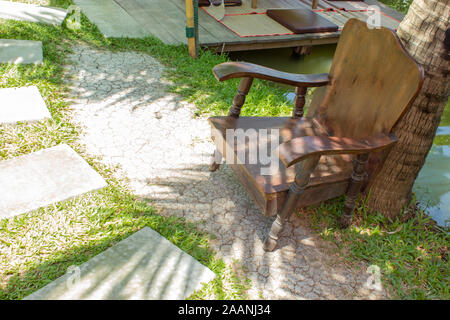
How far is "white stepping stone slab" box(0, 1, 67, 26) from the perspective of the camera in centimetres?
A: 513

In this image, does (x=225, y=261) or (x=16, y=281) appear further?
(x=225, y=261)

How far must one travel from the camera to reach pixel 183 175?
2.97 meters

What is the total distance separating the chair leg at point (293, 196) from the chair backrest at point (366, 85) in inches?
20.8

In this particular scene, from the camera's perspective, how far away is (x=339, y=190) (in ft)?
7.77

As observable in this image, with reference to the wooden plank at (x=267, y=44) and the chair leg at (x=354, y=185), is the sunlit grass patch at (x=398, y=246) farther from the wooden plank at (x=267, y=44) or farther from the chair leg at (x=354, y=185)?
the wooden plank at (x=267, y=44)

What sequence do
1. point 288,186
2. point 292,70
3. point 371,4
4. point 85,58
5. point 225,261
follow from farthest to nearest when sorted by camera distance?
point 371,4
point 292,70
point 85,58
point 225,261
point 288,186

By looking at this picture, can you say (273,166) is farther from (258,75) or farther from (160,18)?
(160,18)

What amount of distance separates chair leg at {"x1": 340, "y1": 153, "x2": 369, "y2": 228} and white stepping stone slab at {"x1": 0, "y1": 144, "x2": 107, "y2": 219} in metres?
1.65

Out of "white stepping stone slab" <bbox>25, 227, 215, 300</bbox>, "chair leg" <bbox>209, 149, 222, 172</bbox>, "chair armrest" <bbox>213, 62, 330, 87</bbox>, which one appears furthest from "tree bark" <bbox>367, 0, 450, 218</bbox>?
"white stepping stone slab" <bbox>25, 227, 215, 300</bbox>

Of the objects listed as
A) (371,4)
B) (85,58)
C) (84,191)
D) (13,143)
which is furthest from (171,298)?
(371,4)

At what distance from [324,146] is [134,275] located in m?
1.21

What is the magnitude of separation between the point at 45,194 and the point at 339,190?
1.89 metres

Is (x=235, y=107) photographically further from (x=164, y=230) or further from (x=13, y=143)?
(x=13, y=143)

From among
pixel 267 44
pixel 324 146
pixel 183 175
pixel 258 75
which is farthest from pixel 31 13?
pixel 324 146
